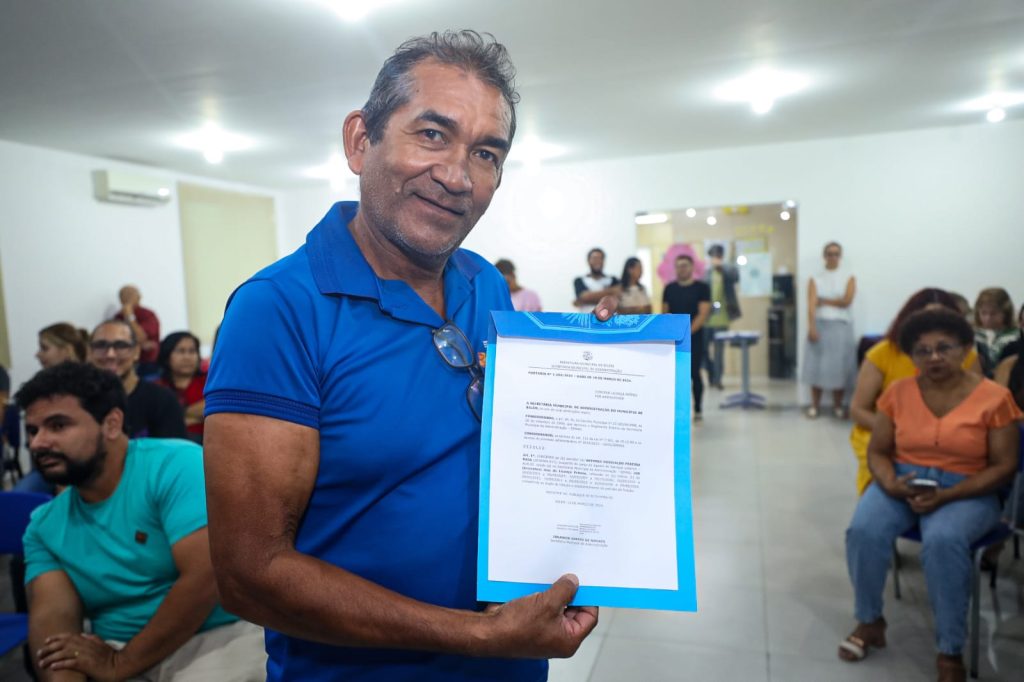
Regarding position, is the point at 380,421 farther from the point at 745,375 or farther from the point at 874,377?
the point at 745,375

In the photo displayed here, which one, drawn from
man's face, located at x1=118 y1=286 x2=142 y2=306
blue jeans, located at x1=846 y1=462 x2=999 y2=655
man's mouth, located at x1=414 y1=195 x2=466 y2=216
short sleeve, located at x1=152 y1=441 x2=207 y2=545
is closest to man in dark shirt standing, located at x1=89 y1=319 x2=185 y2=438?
short sleeve, located at x1=152 y1=441 x2=207 y2=545

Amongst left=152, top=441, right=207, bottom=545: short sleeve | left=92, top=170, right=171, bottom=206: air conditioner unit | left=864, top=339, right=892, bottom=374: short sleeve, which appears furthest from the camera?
left=92, top=170, right=171, bottom=206: air conditioner unit

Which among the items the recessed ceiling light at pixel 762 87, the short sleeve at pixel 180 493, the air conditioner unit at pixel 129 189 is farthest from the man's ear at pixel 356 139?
the air conditioner unit at pixel 129 189

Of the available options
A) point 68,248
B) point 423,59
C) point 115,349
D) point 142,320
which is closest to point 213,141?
point 68,248

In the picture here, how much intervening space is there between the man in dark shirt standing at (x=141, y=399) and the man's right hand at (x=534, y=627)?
9.03ft

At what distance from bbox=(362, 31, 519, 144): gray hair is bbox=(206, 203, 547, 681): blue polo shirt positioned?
171mm

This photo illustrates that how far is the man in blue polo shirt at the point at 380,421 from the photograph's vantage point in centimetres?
76

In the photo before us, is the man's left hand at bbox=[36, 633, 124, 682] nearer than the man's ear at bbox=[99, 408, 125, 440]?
Yes

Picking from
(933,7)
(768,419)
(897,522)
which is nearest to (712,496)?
(897,522)

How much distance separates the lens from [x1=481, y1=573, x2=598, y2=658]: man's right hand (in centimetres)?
78

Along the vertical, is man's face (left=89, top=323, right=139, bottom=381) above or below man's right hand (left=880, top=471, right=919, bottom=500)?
above

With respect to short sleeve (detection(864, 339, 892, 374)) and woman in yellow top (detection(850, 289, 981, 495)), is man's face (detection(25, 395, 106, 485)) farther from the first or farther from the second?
short sleeve (detection(864, 339, 892, 374))

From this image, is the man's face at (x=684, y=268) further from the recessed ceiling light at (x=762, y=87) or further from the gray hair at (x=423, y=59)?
Answer: the gray hair at (x=423, y=59)

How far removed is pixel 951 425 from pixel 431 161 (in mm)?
2562
